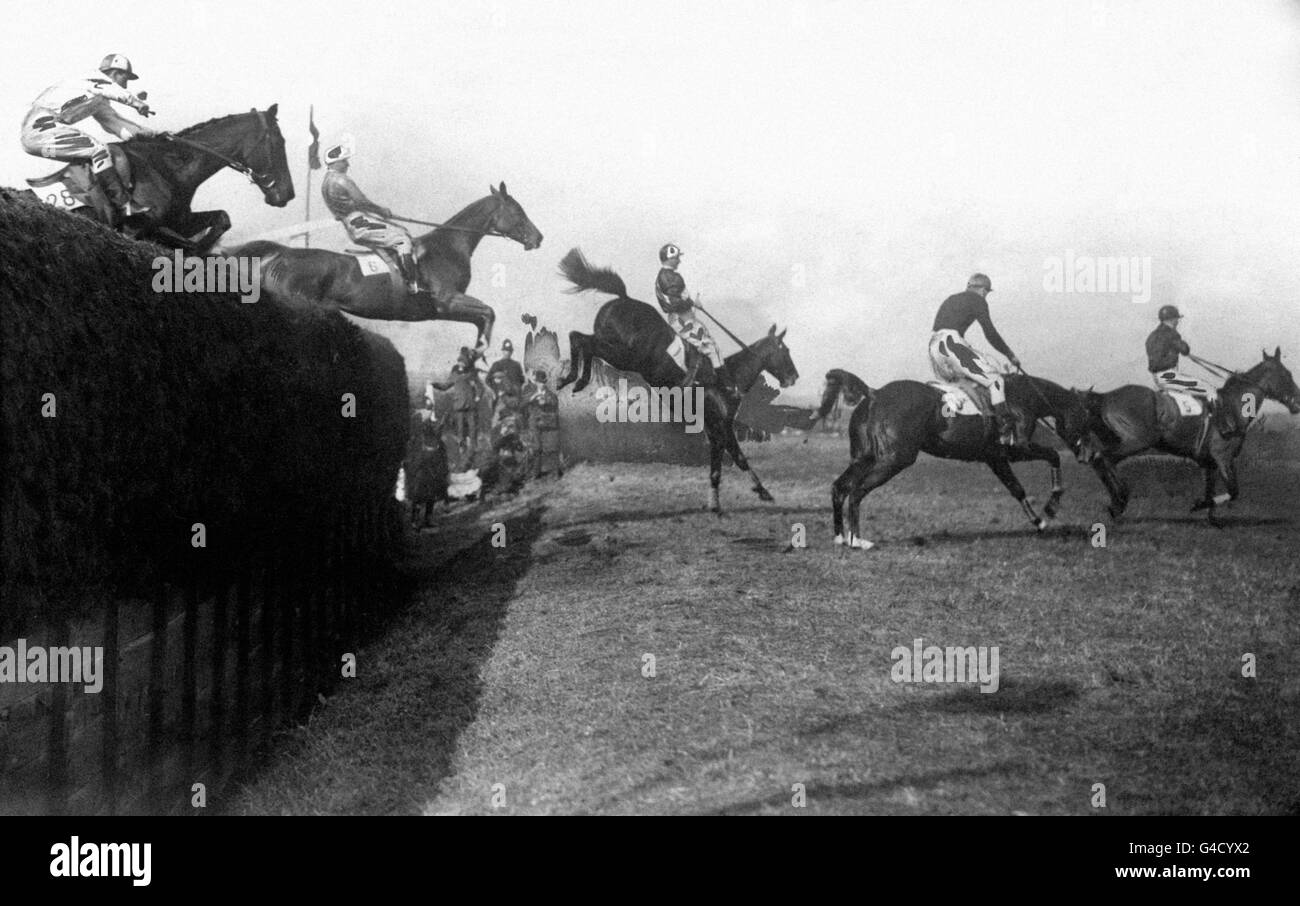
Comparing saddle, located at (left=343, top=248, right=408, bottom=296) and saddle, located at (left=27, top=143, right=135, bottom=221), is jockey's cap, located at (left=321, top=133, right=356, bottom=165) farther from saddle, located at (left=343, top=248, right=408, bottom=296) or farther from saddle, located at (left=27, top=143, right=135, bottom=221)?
saddle, located at (left=27, top=143, right=135, bottom=221)

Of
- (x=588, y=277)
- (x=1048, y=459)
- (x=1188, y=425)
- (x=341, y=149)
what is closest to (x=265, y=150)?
(x=341, y=149)

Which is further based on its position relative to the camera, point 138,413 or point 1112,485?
point 1112,485

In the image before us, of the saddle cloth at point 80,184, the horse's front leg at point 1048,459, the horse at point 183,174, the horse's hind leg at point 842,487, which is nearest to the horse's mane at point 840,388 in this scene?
the horse's hind leg at point 842,487

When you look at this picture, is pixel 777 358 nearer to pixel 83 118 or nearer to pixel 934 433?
pixel 934 433

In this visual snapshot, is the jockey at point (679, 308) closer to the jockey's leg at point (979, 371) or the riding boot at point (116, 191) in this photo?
the jockey's leg at point (979, 371)

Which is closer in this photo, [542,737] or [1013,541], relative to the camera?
[542,737]

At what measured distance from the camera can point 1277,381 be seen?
7133mm

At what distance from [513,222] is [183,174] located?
8.40 feet

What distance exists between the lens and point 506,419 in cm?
820

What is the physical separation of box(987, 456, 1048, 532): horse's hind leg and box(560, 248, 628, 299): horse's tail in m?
2.90

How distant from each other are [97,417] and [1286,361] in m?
7.18

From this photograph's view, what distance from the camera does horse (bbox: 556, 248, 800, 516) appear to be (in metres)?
7.55
